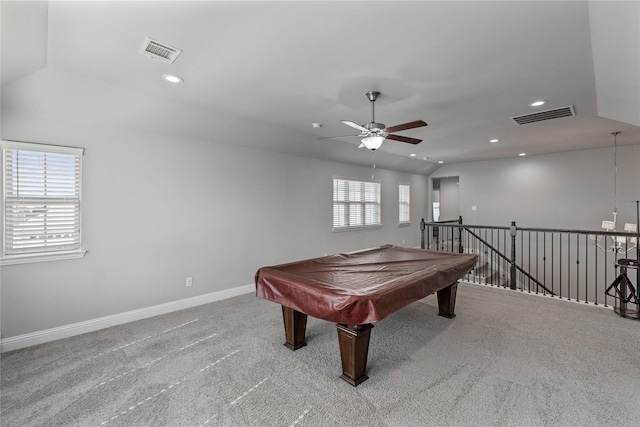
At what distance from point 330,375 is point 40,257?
318 centimetres

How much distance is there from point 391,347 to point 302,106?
2.86 meters

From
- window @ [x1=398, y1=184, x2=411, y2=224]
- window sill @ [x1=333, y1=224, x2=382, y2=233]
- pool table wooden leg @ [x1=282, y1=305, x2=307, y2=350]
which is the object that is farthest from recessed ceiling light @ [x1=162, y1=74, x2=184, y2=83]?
window @ [x1=398, y1=184, x2=411, y2=224]

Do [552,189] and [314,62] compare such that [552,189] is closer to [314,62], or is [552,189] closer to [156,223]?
[314,62]

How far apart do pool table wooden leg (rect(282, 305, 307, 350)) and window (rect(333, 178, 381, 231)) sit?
3.59 meters

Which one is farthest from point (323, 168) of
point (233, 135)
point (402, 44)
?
point (402, 44)

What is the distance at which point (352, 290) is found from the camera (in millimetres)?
2121

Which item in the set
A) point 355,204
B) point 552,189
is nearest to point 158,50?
point 355,204

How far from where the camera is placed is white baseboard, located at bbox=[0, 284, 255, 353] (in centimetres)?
282

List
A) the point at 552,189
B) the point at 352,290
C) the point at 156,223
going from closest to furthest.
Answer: the point at 352,290
the point at 156,223
the point at 552,189

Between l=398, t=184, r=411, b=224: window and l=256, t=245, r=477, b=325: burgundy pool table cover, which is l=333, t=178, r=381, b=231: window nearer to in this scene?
l=398, t=184, r=411, b=224: window

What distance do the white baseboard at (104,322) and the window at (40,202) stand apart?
0.78 metres

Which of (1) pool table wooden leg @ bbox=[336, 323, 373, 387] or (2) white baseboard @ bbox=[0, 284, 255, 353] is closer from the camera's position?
(1) pool table wooden leg @ bbox=[336, 323, 373, 387]

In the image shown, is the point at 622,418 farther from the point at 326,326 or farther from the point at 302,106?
the point at 302,106

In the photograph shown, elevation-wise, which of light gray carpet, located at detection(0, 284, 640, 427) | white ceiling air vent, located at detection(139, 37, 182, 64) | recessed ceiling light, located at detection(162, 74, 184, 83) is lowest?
light gray carpet, located at detection(0, 284, 640, 427)
